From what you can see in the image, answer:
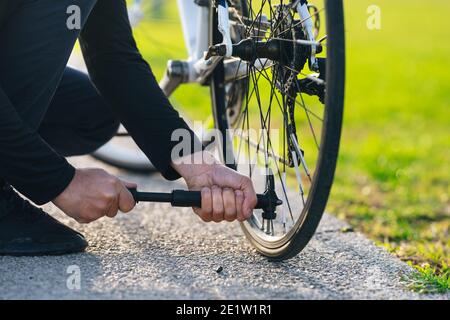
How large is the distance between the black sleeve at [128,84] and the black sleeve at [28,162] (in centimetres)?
32

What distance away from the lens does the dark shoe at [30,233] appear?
2.05m

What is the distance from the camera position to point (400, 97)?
21.1ft

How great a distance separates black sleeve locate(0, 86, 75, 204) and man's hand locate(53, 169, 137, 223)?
0.08 ft

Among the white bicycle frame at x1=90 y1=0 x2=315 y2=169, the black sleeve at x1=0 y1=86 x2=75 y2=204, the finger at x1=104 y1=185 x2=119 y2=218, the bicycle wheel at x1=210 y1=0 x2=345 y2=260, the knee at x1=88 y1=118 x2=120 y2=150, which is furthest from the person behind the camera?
the knee at x1=88 y1=118 x2=120 y2=150

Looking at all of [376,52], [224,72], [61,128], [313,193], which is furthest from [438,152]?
[376,52]

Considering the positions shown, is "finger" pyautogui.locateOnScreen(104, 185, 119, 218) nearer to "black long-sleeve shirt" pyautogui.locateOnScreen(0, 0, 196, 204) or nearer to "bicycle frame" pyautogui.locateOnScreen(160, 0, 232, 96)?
"black long-sleeve shirt" pyautogui.locateOnScreen(0, 0, 196, 204)

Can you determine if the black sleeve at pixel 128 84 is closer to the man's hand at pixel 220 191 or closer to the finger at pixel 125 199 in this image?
the man's hand at pixel 220 191

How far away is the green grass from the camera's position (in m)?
2.98

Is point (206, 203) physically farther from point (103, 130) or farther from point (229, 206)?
point (103, 130)

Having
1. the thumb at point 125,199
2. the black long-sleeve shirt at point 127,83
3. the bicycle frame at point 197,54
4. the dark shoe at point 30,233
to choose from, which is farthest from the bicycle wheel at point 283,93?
the dark shoe at point 30,233

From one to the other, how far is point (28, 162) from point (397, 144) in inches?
131

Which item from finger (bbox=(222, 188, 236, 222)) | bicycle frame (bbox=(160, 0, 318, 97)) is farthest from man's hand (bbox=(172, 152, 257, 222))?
bicycle frame (bbox=(160, 0, 318, 97))

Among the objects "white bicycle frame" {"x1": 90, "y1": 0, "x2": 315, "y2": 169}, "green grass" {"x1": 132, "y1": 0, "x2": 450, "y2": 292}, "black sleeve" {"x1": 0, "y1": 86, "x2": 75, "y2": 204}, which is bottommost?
"green grass" {"x1": 132, "y1": 0, "x2": 450, "y2": 292}
